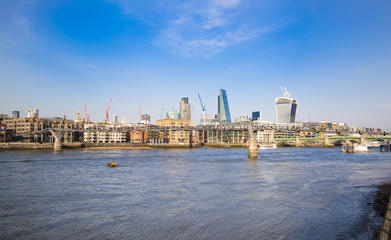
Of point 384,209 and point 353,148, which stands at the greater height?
point 384,209

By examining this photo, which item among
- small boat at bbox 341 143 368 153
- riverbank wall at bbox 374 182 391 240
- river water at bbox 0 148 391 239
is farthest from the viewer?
small boat at bbox 341 143 368 153

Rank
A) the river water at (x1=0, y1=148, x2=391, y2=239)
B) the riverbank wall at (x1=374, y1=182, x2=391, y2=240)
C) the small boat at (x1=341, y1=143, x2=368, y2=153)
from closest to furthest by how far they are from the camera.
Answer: the riverbank wall at (x1=374, y1=182, x2=391, y2=240) → the river water at (x1=0, y1=148, x2=391, y2=239) → the small boat at (x1=341, y1=143, x2=368, y2=153)

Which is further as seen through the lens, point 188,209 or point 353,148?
point 353,148

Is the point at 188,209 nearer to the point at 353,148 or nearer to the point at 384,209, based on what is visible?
the point at 384,209

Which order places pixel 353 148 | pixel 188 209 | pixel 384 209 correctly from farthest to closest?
pixel 353 148
pixel 188 209
pixel 384 209

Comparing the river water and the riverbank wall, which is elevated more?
the riverbank wall

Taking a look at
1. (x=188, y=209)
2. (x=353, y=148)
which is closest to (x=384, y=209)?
(x=188, y=209)

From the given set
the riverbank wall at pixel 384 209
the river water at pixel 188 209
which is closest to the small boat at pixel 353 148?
the river water at pixel 188 209

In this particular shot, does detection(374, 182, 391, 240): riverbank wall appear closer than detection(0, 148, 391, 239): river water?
Yes

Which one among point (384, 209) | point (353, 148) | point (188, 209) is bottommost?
point (353, 148)

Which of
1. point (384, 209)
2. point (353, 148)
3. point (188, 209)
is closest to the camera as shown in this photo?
point (384, 209)

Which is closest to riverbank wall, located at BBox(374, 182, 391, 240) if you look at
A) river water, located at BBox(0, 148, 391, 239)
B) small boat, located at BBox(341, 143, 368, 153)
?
river water, located at BBox(0, 148, 391, 239)

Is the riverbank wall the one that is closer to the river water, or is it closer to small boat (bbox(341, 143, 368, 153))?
the river water

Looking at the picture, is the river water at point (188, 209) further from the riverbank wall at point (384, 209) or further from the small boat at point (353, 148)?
the small boat at point (353, 148)
